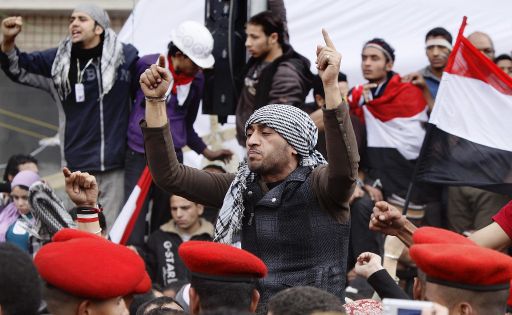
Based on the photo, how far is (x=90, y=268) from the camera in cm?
415

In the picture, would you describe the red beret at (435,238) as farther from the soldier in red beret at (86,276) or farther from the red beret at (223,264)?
the soldier in red beret at (86,276)

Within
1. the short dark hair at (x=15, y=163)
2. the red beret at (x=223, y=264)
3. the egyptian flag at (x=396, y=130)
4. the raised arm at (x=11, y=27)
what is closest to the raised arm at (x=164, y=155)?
the red beret at (x=223, y=264)

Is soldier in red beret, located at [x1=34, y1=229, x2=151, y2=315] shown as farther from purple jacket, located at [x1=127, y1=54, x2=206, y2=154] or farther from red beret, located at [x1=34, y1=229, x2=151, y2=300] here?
purple jacket, located at [x1=127, y1=54, x2=206, y2=154]

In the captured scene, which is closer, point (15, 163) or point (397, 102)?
point (397, 102)

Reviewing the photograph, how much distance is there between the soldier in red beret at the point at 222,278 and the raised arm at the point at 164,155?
1328 millimetres

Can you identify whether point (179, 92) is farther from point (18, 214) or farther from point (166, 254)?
point (18, 214)

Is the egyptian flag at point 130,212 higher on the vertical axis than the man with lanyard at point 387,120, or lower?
lower

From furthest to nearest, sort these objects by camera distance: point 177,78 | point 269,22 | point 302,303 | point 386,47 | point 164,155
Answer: point 386,47 < point 177,78 < point 269,22 < point 164,155 < point 302,303

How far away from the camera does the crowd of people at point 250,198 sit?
13.9 feet

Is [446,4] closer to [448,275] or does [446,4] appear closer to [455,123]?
[455,123]

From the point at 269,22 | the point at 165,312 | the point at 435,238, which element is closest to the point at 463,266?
the point at 435,238

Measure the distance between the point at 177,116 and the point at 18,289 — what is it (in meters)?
4.94

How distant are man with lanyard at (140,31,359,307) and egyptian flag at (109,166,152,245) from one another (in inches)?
104

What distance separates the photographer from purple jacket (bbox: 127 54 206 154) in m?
8.71
